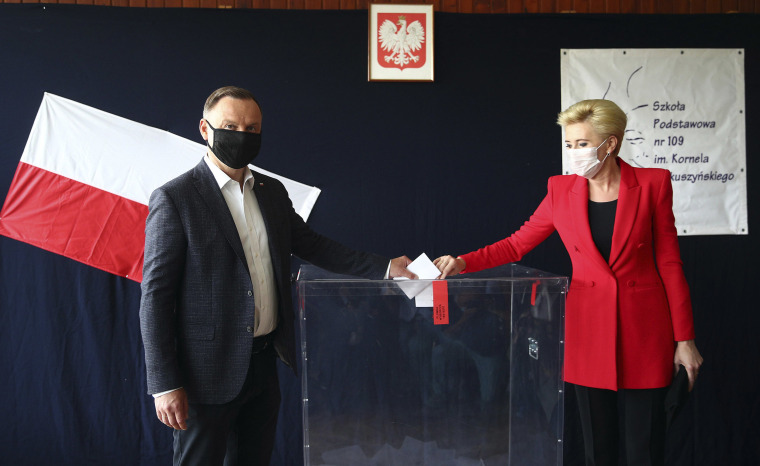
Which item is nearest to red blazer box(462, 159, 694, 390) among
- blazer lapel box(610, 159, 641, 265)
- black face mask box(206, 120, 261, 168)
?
blazer lapel box(610, 159, 641, 265)

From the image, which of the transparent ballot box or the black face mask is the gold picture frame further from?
Answer: the transparent ballot box

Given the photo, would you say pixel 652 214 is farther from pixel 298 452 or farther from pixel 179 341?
pixel 298 452

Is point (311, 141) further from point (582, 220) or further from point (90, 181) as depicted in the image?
point (582, 220)

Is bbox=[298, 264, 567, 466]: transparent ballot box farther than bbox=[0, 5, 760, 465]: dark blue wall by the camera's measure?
No

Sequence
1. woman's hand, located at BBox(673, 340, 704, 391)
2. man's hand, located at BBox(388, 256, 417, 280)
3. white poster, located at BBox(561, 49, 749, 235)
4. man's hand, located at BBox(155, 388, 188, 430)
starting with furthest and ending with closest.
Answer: white poster, located at BBox(561, 49, 749, 235), man's hand, located at BBox(388, 256, 417, 280), woman's hand, located at BBox(673, 340, 704, 391), man's hand, located at BBox(155, 388, 188, 430)

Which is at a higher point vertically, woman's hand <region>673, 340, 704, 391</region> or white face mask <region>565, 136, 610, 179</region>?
white face mask <region>565, 136, 610, 179</region>

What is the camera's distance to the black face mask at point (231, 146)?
60.2 inches

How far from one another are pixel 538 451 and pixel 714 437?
165cm

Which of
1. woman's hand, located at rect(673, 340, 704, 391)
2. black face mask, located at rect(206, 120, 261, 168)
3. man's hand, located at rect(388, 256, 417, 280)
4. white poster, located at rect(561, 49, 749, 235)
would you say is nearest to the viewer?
black face mask, located at rect(206, 120, 261, 168)

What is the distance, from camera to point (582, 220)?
5.55 feet

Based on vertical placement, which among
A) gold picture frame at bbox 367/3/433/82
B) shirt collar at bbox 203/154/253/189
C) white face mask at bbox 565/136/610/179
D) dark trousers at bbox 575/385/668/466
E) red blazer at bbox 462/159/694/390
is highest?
gold picture frame at bbox 367/3/433/82

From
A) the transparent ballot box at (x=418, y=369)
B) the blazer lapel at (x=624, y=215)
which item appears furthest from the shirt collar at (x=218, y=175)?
the blazer lapel at (x=624, y=215)

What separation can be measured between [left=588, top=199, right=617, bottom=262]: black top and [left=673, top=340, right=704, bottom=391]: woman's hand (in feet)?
1.09

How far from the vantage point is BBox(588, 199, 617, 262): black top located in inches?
66.0
